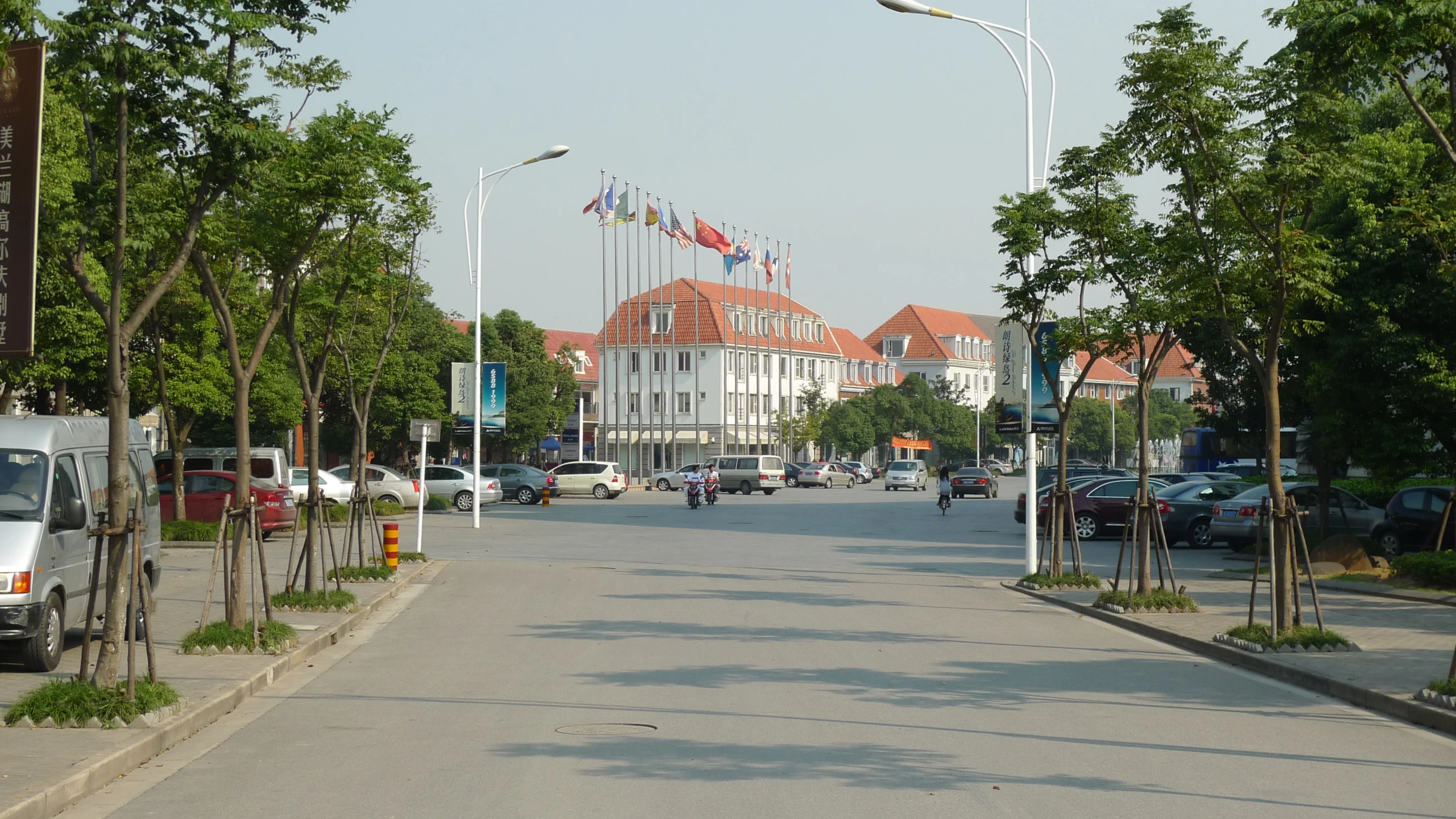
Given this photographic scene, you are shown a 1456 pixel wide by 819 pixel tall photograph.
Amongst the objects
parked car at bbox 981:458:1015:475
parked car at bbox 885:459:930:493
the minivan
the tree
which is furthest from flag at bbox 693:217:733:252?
the tree

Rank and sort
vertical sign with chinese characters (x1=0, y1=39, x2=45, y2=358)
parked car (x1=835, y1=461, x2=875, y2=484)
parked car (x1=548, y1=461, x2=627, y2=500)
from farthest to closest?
parked car (x1=835, y1=461, x2=875, y2=484) < parked car (x1=548, y1=461, x2=627, y2=500) < vertical sign with chinese characters (x1=0, y1=39, x2=45, y2=358)

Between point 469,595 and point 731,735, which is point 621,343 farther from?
point 731,735

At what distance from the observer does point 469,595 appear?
1944cm

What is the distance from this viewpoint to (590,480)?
59.8 metres

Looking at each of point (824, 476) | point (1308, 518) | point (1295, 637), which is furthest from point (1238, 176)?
point (824, 476)

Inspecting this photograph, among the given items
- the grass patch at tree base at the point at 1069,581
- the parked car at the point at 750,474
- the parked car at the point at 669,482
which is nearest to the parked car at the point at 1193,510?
the grass patch at tree base at the point at 1069,581

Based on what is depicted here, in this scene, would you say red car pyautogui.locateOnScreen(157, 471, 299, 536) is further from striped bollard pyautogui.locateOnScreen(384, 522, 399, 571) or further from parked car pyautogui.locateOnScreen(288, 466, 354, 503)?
striped bollard pyautogui.locateOnScreen(384, 522, 399, 571)

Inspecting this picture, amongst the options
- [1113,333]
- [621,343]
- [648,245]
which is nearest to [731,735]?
[1113,333]

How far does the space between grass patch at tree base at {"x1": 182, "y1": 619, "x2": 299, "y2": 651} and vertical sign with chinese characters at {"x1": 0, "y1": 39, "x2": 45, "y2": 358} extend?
4.64m

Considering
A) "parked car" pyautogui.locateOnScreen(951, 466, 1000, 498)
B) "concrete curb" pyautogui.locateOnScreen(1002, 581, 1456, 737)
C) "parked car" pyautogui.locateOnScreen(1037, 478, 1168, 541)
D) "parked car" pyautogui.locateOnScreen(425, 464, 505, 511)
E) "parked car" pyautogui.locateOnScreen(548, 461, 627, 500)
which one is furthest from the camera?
"parked car" pyautogui.locateOnScreen(951, 466, 1000, 498)

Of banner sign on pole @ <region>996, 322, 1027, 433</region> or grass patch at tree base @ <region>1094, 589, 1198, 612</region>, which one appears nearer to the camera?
grass patch at tree base @ <region>1094, 589, 1198, 612</region>

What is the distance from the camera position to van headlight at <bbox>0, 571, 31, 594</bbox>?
420 inches

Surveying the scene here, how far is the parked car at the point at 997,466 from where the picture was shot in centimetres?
9794

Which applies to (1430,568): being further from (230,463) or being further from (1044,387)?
(230,463)
